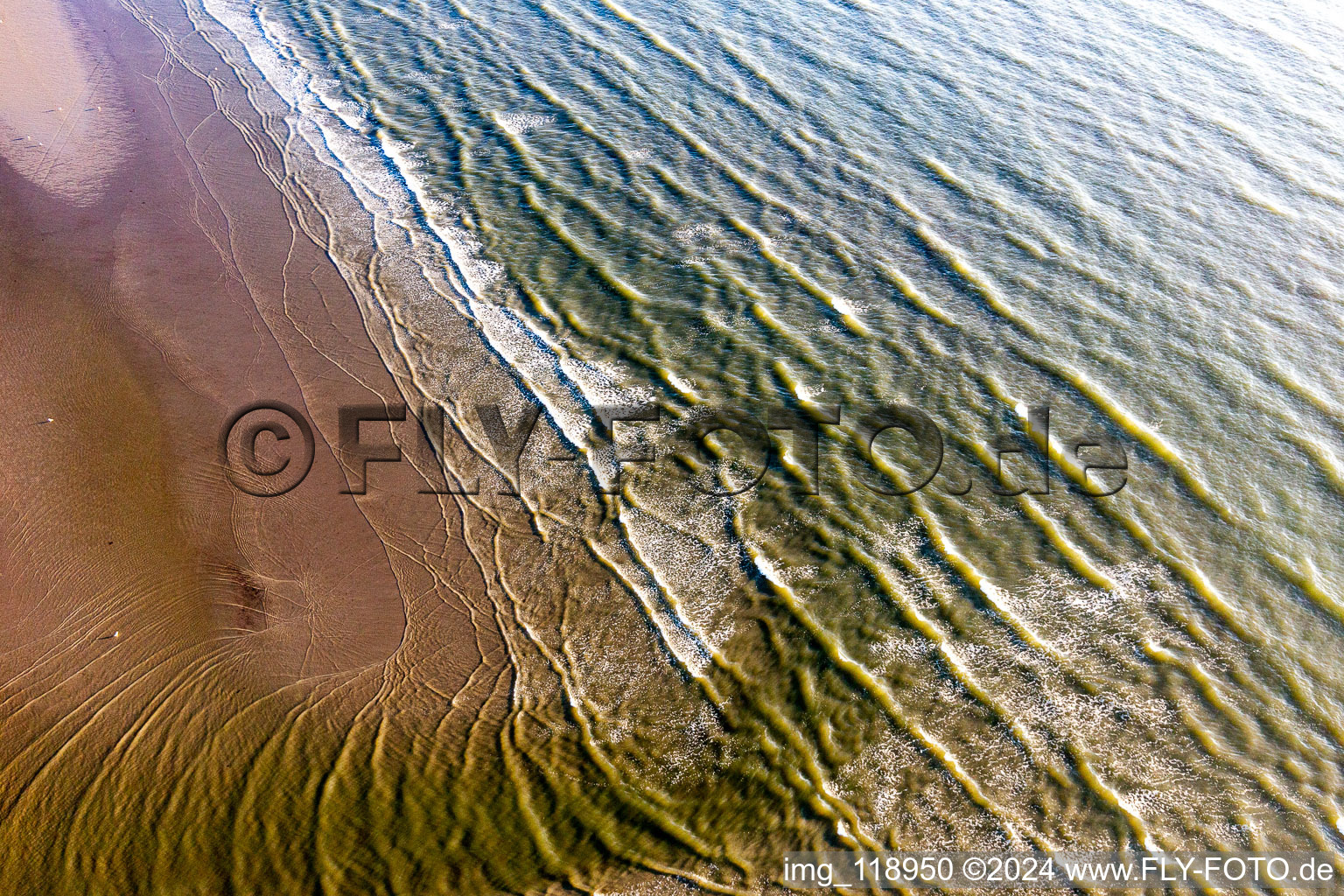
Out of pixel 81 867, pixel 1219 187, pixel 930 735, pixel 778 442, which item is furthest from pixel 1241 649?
pixel 81 867

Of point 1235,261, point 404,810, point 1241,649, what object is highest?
point 1235,261

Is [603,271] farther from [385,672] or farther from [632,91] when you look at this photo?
[385,672]

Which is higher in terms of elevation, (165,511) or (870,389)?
(870,389)

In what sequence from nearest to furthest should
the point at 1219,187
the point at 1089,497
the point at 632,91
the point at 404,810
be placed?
the point at 404,810 < the point at 1089,497 < the point at 1219,187 < the point at 632,91

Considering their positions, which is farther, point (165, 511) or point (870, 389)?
point (870, 389)
